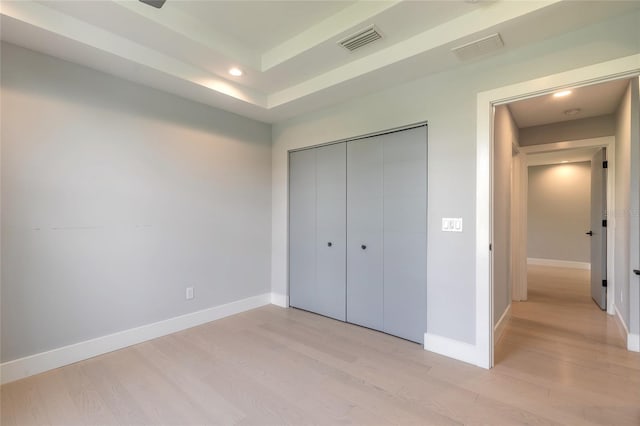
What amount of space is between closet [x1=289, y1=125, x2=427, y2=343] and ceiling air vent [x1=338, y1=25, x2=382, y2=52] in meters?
0.93

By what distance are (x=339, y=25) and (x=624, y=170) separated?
3401 mm

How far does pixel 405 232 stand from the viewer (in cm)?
294

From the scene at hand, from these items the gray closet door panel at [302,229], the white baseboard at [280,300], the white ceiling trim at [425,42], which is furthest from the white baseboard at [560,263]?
the white ceiling trim at [425,42]

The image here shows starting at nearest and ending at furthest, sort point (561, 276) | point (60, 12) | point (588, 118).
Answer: point (60, 12) → point (588, 118) → point (561, 276)

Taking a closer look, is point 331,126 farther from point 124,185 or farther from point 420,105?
point 124,185

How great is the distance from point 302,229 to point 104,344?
2.35 meters

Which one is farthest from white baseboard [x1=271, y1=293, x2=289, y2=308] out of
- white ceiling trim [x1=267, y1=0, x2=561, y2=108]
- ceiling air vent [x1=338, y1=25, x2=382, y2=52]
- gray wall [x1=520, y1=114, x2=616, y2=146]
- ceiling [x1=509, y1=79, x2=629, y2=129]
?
gray wall [x1=520, y1=114, x2=616, y2=146]

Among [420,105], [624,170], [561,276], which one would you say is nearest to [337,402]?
[420,105]

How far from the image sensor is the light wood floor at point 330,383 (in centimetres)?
183

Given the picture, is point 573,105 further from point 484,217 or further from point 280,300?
point 280,300

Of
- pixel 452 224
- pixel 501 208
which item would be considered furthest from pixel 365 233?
pixel 501 208

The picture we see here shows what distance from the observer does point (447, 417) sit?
1.81m

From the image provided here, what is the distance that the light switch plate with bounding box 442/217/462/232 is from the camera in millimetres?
2562

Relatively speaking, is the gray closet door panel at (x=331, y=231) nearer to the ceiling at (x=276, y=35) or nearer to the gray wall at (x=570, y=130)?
the ceiling at (x=276, y=35)
